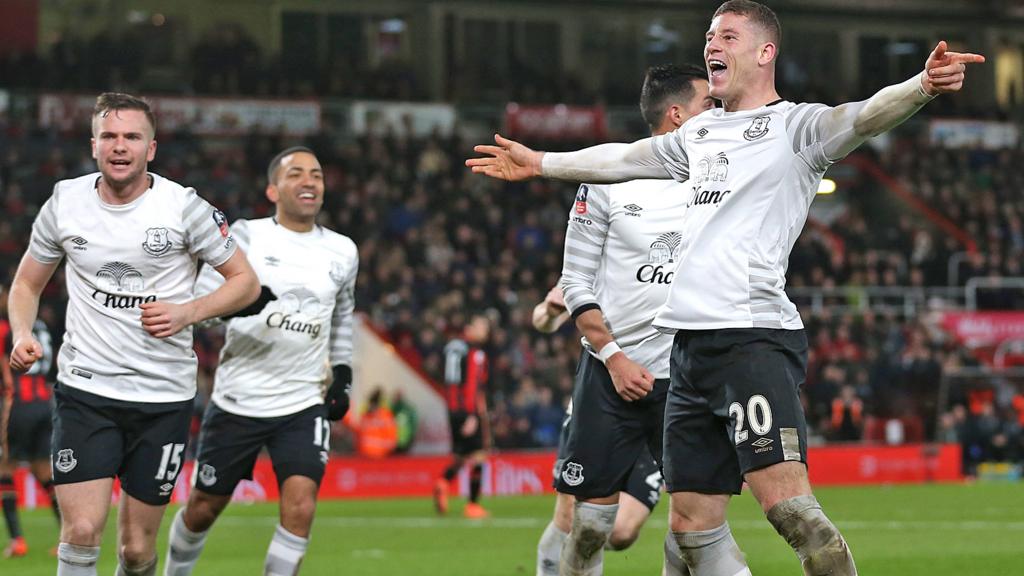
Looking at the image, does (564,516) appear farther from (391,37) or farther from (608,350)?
(391,37)

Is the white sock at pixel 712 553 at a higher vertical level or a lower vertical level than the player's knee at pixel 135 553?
higher

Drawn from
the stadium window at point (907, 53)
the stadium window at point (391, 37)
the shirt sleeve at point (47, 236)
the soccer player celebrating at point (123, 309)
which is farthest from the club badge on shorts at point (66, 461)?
the stadium window at point (907, 53)

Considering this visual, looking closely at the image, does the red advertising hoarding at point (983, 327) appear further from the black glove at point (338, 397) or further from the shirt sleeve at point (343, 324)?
the black glove at point (338, 397)

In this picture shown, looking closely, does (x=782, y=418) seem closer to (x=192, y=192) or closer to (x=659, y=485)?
(x=659, y=485)

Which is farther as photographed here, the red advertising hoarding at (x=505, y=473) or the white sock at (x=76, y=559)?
the red advertising hoarding at (x=505, y=473)

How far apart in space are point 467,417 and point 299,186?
9223 mm

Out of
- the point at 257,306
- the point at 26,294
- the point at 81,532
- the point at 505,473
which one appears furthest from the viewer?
the point at 505,473

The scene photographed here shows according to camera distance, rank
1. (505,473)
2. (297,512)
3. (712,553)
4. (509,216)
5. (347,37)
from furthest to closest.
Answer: (347,37), (509,216), (505,473), (297,512), (712,553)

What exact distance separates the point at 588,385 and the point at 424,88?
30209 millimetres

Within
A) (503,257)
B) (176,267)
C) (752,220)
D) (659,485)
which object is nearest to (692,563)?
(752,220)

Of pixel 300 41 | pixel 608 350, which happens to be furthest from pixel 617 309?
pixel 300 41

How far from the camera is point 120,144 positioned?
22.2 ft

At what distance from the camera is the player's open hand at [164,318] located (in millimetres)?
6398

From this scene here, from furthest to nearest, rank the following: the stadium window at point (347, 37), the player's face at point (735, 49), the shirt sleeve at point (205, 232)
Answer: the stadium window at point (347, 37), the shirt sleeve at point (205, 232), the player's face at point (735, 49)
